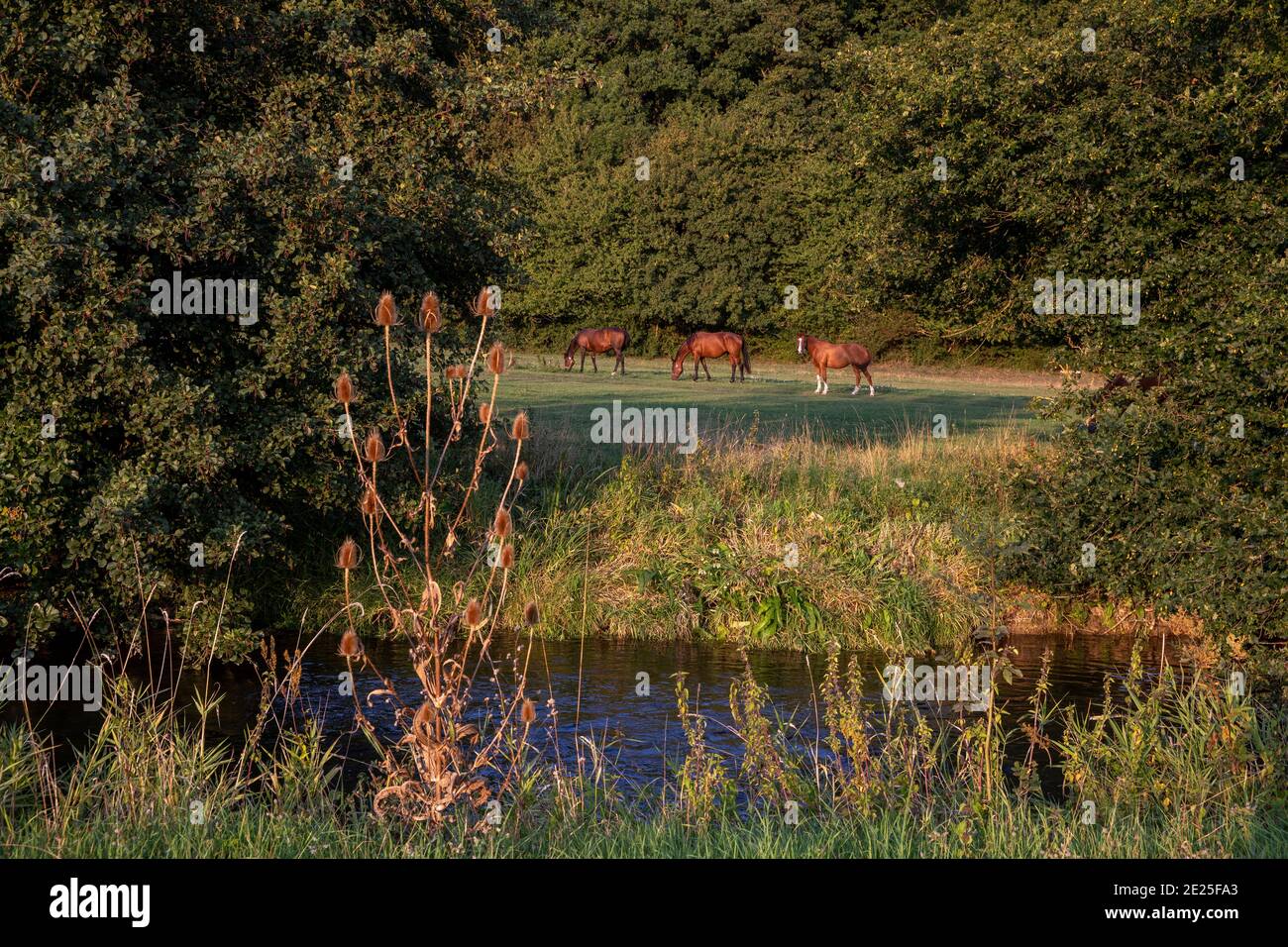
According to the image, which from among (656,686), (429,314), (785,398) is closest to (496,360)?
(429,314)

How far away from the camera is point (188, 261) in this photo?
12250 mm

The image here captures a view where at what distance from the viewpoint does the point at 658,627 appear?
1471 centimetres

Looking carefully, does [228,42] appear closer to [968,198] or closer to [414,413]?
[414,413]

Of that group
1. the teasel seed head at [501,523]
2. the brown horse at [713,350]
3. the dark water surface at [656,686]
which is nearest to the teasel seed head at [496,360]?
the teasel seed head at [501,523]

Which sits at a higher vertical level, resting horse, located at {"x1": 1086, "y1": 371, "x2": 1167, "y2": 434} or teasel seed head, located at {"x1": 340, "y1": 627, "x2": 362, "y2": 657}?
resting horse, located at {"x1": 1086, "y1": 371, "x2": 1167, "y2": 434}

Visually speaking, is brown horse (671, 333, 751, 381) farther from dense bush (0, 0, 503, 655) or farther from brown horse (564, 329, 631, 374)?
dense bush (0, 0, 503, 655)

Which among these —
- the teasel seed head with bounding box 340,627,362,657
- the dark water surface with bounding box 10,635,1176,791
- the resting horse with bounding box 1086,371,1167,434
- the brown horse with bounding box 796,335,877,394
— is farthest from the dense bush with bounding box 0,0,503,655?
the brown horse with bounding box 796,335,877,394

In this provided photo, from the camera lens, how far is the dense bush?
11359 millimetres

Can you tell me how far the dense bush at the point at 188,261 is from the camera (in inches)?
447

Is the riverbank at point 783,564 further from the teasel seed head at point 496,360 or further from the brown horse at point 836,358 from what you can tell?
the brown horse at point 836,358

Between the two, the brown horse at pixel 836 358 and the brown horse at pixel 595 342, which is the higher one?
the brown horse at pixel 595 342

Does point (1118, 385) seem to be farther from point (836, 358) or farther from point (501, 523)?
point (836, 358)

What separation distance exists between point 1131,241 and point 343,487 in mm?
8590
